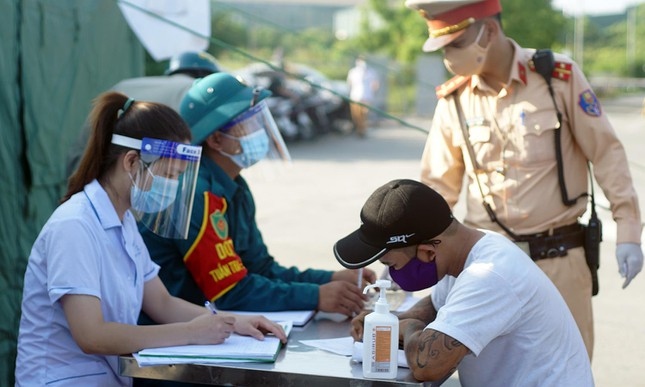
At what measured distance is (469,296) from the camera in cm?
244

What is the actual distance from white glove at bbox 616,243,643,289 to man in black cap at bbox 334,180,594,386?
3.08 ft

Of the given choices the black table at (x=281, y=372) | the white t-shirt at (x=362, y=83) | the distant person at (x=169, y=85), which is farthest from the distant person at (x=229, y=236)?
the white t-shirt at (x=362, y=83)

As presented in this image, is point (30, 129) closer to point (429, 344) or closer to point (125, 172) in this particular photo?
point (125, 172)

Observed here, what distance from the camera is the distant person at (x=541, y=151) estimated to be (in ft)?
11.6

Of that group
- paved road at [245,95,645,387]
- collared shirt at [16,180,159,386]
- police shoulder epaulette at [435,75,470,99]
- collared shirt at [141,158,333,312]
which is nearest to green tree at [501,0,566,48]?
paved road at [245,95,645,387]

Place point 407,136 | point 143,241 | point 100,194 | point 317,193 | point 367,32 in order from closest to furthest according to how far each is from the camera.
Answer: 1. point 100,194
2. point 143,241
3. point 317,193
4. point 407,136
5. point 367,32

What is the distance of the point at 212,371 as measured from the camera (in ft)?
8.54

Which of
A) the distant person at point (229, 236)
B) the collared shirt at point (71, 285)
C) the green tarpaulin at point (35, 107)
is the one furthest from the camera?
the green tarpaulin at point (35, 107)

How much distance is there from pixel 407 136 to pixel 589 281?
15793mm

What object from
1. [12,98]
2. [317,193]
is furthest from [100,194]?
[317,193]

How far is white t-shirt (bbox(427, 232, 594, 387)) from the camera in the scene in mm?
2434

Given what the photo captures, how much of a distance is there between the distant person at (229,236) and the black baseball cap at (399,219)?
0.80 m

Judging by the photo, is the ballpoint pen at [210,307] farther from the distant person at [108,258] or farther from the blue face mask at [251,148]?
the blue face mask at [251,148]

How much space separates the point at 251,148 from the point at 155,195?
0.65 metres
